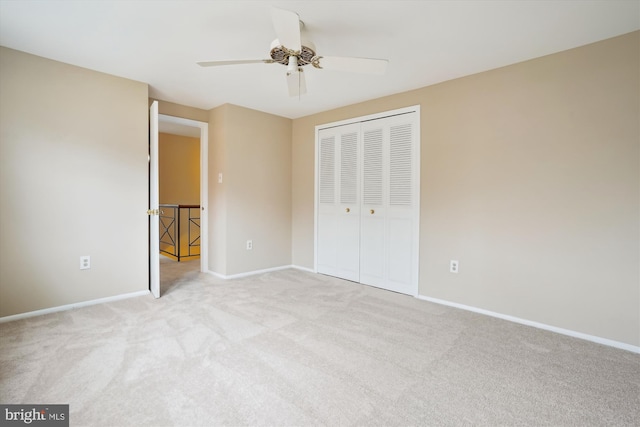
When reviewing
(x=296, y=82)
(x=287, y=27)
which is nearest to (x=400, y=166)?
(x=296, y=82)

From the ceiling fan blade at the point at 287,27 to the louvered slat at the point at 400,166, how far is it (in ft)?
6.41

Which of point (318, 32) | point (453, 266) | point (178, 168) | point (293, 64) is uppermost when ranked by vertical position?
point (318, 32)

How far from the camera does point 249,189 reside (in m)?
4.38

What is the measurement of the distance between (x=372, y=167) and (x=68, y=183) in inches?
126

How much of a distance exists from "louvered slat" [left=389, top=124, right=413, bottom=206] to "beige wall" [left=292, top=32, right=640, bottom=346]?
195 millimetres

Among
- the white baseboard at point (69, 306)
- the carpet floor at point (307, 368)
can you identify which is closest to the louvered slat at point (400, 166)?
the carpet floor at point (307, 368)

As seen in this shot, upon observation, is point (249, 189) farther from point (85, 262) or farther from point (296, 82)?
point (296, 82)

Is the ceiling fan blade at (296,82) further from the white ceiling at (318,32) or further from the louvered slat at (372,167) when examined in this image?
the louvered slat at (372,167)

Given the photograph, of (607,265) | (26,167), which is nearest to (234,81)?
(26,167)

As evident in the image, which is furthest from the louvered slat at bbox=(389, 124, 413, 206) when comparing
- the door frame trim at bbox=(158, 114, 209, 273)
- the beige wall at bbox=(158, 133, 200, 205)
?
the beige wall at bbox=(158, 133, 200, 205)

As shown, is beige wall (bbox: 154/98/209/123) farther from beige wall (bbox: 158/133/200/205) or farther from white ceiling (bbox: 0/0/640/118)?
beige wall (bbox: 158/133/200/205)

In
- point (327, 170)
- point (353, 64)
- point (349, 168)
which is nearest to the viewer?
point (353, 64)

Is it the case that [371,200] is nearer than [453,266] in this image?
No

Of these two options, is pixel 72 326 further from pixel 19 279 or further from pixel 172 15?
pixel 172 15
